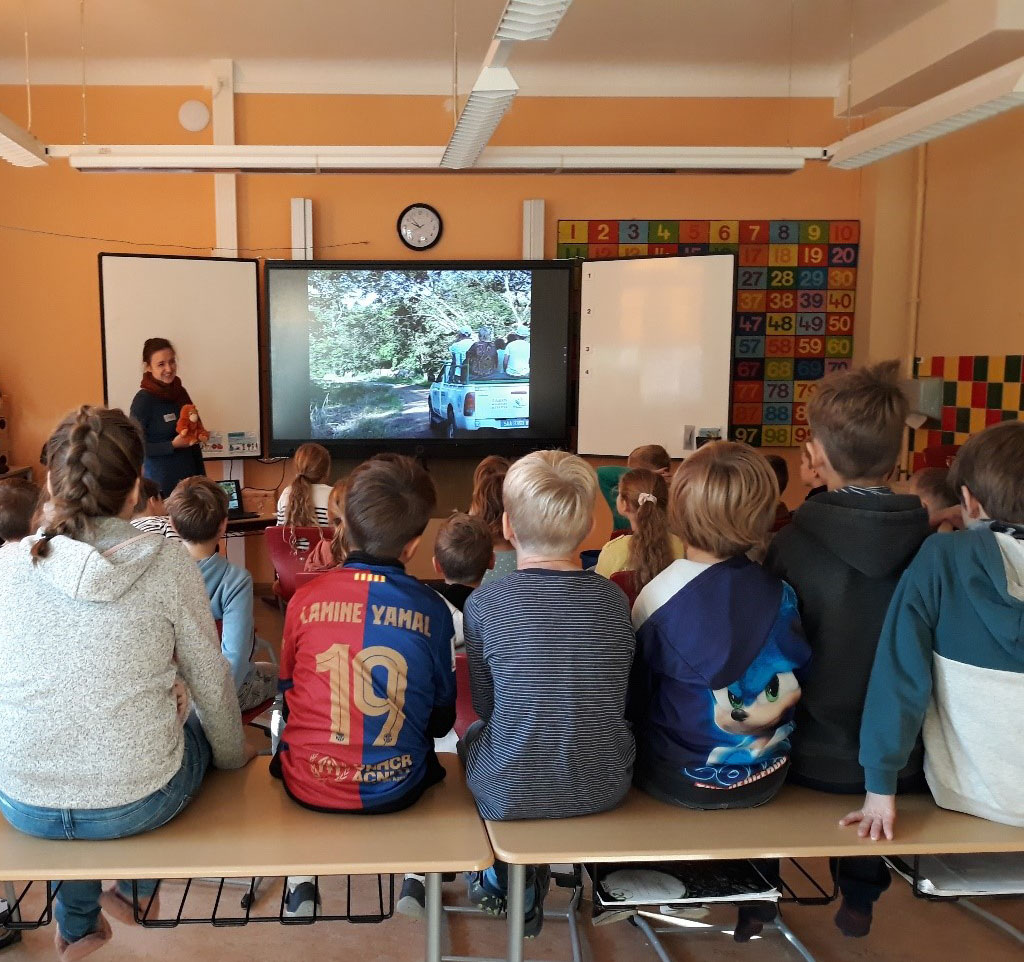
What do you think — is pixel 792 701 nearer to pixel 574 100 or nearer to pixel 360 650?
pixel 360 650

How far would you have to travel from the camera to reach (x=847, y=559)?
5.73ft

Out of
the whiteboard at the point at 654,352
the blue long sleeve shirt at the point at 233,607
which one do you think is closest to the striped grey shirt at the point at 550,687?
the blue long sleeve shirt at the point at 233,607

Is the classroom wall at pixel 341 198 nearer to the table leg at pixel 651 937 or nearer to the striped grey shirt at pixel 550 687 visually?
the table leg at pixel 651 937

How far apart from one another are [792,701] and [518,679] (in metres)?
0.51

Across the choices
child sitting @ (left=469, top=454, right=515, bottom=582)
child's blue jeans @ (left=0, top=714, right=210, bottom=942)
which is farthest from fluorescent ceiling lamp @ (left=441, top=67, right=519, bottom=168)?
child's blue jeans @ (left=0, top=714, right=210, bottom=942)

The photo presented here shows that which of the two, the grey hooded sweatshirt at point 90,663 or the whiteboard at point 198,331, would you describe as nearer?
the grey hooded sweatshirt at point 90,663

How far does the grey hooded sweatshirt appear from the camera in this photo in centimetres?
154

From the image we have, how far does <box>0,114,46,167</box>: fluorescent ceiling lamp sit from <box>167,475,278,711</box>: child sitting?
2.10 metres

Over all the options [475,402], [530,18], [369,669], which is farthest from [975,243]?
[369,669]

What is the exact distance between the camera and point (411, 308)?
5.63 m

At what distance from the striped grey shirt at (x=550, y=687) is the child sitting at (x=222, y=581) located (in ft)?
3.46

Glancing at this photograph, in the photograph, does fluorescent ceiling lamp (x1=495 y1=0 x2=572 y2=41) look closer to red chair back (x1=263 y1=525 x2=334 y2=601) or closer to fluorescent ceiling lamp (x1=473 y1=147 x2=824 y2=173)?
fluorescent ceiling lamp (x1=473 y1=147 x2=824 y2=173)

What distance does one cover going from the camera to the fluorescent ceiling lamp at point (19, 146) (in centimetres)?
377

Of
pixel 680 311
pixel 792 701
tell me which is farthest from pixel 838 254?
pixel 792 701
